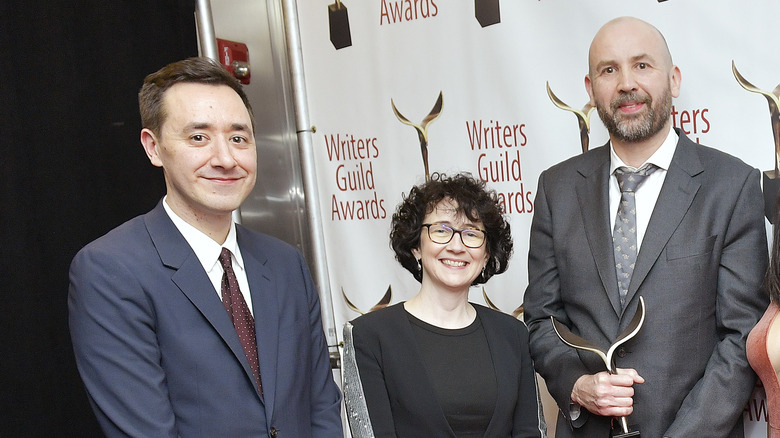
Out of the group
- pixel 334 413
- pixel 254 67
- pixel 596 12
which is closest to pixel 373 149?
pixel 254 67

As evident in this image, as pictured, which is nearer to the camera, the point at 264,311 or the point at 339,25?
the point at 264,311

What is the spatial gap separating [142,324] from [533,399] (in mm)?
1012

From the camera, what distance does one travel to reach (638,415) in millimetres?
1950

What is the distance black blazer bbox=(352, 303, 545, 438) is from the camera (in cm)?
191

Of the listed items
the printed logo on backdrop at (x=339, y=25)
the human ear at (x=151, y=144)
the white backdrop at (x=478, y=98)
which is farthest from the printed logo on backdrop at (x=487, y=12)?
the human ear at (x=151, y=144)

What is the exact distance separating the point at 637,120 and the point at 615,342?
574 millimetres

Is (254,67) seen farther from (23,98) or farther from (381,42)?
(23,98)

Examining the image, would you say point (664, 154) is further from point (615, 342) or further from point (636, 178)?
point (615, 342)

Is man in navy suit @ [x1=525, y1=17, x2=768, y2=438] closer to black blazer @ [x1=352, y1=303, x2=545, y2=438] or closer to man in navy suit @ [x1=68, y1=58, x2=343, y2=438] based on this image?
black blazer @ [x1=352, y1=303, x2=545, y2=438]

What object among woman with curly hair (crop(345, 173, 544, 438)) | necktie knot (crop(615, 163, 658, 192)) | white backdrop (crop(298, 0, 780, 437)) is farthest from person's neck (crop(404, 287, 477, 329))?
white backdrop (crop(298, 0, 780, 437))

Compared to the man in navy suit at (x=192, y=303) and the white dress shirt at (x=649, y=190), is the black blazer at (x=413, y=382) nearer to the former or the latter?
the man in navy suit at (x=192, y=303)

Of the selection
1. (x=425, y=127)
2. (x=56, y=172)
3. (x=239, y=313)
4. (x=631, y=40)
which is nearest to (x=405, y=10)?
(x=425, y=127)

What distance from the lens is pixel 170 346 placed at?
5.08ft

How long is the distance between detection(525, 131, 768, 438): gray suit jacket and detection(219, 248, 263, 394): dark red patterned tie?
791 mm
